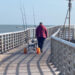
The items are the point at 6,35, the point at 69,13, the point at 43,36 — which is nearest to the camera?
the point at 43,36

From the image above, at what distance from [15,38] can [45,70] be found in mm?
8074

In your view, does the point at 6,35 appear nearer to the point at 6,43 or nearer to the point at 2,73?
the point at 6,43

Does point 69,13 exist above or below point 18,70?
above

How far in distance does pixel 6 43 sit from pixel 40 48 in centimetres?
196

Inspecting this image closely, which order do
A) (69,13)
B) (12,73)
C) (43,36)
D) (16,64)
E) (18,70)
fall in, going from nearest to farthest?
(12,73), (18,70), (16,64), (43,36), (69,13)

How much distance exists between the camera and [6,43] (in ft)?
48.6

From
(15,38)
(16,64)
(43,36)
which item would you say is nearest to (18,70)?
(16,64)

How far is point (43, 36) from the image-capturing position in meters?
13.8

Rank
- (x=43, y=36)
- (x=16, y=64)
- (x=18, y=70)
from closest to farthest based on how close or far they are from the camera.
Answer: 1. (x=18, y=70)
2. (x=16, y=64)
3. (x=43, y=36)

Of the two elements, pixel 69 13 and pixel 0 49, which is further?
pixel 69 13

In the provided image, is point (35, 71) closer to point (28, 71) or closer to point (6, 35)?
point (28, 71)

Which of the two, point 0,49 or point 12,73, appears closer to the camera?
point 12,73

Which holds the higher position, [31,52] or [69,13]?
[69,13]

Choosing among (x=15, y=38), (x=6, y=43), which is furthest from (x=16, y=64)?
(x=15, y=38)
